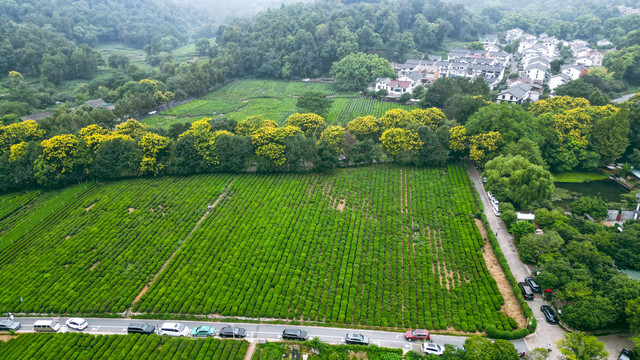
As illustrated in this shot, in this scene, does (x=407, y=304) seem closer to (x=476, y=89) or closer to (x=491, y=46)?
(x=476, y=89)

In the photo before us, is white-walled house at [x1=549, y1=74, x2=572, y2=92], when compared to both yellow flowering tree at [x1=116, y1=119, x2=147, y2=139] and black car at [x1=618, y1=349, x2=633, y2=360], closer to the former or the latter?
black car at [x1=618, y1=349, x2=633, y2=360]

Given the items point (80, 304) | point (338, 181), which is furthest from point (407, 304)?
point (80, 304)

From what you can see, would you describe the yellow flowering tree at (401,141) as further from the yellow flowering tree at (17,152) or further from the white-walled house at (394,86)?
the yellow flowering tree at (17,152)

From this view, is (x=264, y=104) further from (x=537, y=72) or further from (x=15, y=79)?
(x=537, y=72)

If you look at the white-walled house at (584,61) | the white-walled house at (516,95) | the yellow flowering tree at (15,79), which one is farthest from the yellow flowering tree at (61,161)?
the white-walled house at (584,61)

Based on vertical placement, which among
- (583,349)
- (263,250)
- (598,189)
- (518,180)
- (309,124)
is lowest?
(263,250)

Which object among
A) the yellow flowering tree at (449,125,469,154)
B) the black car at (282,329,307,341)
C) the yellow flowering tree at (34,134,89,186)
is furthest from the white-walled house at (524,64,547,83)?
the yellow flowering tree at (34,134,89,186)

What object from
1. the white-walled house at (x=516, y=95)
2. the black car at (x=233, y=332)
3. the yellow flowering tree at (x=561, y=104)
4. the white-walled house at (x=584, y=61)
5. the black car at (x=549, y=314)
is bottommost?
the black car at (x=233, y=332)

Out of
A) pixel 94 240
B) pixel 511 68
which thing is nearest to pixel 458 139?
pixel 94 240
